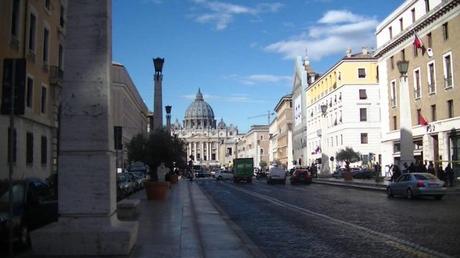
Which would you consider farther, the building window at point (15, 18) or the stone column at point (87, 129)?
the building window at point (15, 18)

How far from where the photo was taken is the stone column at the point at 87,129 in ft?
32.8

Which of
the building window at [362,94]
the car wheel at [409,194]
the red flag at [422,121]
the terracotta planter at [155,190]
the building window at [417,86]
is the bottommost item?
the car wheel at [409,194]

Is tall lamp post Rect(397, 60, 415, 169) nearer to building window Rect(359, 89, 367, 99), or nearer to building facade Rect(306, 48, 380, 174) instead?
Result: building facade Rect(306, 48, 380, 174)

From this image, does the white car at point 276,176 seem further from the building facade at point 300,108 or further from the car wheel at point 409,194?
the building facade at point 300,108

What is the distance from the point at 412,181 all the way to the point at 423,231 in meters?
15.9

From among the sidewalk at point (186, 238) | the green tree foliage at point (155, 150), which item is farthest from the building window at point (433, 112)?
the sidewalk at point (186, 238)

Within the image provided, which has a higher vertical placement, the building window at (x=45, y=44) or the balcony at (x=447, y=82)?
the building window at (x=45, y=44)

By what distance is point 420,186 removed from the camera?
2948cm

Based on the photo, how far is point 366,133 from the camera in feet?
282

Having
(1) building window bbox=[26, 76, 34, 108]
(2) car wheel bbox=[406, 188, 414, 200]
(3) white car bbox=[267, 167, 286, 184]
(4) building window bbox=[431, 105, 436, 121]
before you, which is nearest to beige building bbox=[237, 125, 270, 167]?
(3) white car bbox=[267, 167, 286, 184]

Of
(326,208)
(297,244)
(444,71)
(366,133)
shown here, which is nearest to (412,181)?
(326,208)

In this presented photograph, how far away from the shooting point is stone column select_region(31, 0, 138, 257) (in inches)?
393

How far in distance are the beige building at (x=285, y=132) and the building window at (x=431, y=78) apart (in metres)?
79.7

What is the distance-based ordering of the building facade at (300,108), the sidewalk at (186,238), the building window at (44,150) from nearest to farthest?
the sidewalk at (186,238), the building window at (44,150), the building facade at (300,108)
